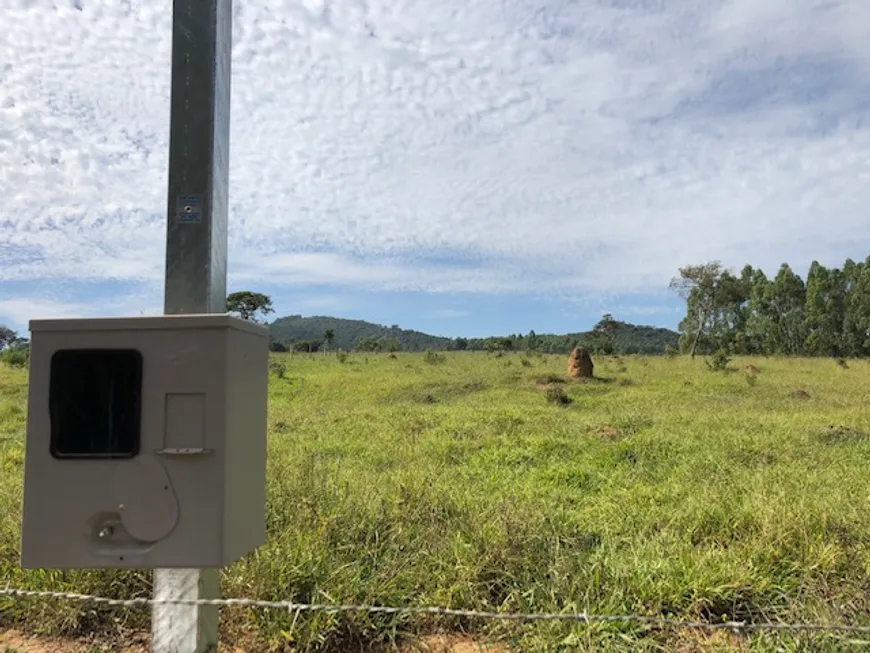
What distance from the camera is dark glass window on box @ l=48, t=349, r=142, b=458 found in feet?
5.85

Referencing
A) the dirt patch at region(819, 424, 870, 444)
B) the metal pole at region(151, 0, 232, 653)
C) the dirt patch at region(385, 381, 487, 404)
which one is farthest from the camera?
the dirt patch at region(385, 381, 487, 404)

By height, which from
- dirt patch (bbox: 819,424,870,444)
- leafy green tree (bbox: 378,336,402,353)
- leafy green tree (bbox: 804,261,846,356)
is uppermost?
leafy green tree (bbox: 804,261,846,356)

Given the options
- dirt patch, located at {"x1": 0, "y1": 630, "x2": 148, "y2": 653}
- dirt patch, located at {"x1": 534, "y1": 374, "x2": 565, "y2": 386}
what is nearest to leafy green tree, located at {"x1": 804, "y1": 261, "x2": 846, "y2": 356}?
dirt patch, located at {"x1": 534, "y1": 374, "x2": 565, "y2": 386}

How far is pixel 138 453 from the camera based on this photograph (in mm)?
1771

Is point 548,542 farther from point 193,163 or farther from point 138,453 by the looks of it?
point 193,163

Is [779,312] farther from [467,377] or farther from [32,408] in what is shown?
[32,408]

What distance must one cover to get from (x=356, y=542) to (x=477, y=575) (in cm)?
73

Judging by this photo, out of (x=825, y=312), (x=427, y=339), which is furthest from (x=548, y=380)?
(x=427, y=339)

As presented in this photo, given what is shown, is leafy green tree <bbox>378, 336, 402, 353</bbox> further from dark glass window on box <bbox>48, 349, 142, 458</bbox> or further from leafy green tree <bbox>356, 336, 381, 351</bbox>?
dark glass window on box <bbox>48, 349, 142, 458</bbox>

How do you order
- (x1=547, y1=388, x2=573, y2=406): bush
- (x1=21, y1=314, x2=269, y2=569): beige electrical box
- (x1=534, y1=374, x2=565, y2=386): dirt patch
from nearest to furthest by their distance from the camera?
(x1=21, y1=314, x2=269, y2=569): beige electrical box, (x1=547, y1=388, x2=573, y2=406): bush, (x1=534, y1=374, x2=565, y2=386): dirt patch

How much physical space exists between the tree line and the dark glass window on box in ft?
138

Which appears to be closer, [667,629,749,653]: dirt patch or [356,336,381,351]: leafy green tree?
[667,629,749,653]: dirt patch

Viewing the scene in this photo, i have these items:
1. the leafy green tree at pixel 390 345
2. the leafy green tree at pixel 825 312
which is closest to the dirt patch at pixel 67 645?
the leafy green tree at pixel 390 345

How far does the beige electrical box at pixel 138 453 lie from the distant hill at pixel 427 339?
0.47m
